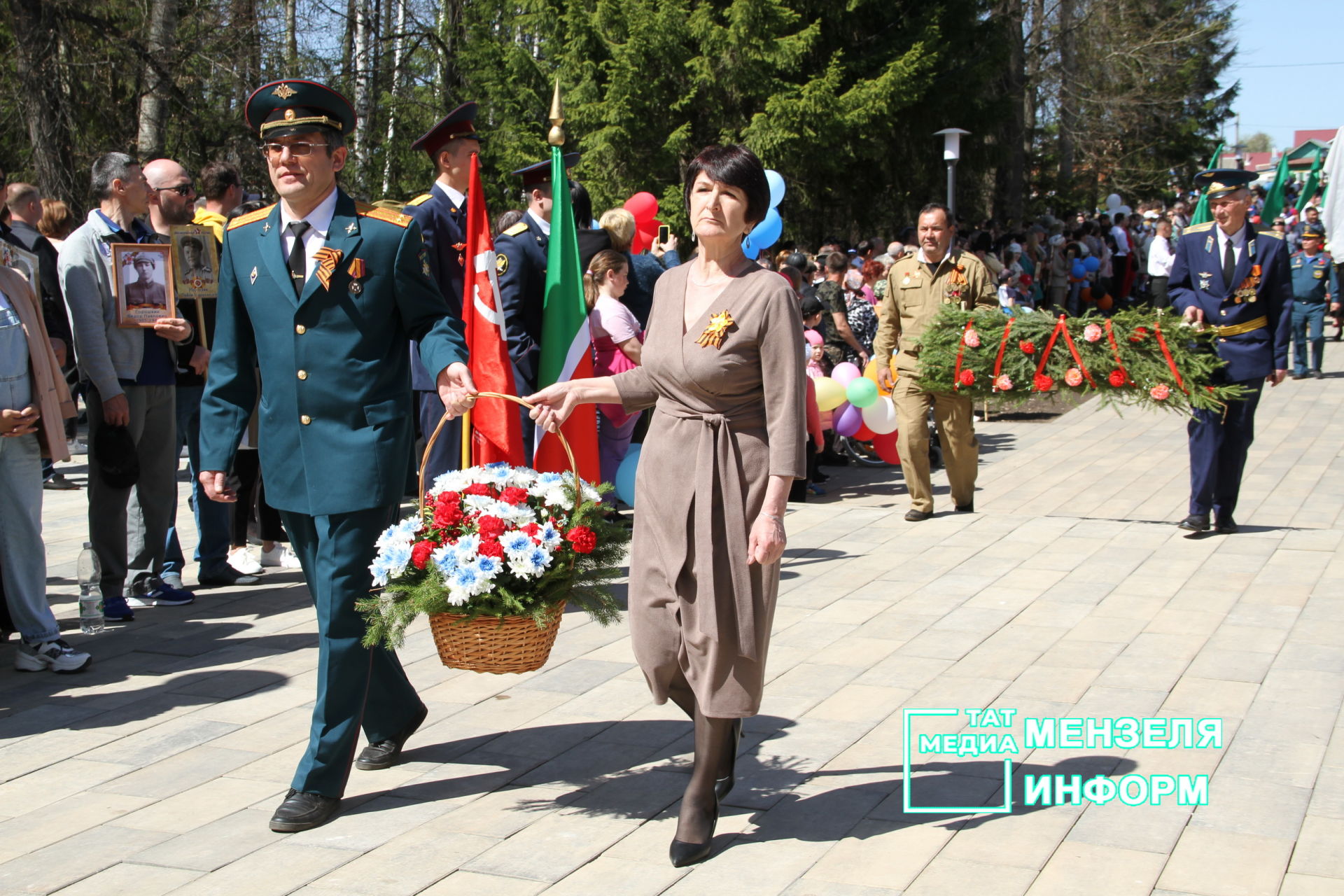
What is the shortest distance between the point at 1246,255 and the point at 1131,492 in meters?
2.70

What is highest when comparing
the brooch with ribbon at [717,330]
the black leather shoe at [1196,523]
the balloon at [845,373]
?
the brooch with ribbon at [717,330]

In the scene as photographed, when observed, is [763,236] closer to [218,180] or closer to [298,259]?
[218,180]

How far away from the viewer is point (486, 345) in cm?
595

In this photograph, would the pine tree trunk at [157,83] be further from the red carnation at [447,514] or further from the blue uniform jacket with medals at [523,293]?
the red carnation at [447,514]

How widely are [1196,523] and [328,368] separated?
5.90 metres

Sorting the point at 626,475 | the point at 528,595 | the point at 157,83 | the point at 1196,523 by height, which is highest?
the point at 157,83

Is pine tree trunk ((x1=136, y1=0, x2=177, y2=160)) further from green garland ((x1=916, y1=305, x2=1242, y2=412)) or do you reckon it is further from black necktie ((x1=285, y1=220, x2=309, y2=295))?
black necktie ((x1=285, y1=220, x2=309, y2=295))

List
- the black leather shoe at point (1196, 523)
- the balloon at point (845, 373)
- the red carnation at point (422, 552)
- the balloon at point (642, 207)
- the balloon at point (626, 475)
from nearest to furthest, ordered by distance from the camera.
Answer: the red carnation at point (422, 552) → the black leather shoe at point (1196, 523) → the balloon at point (626, 475) → the balloon at point (845, 373) → the balloon at point (642, 207)

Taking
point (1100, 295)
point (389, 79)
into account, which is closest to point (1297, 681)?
point (389, 79)

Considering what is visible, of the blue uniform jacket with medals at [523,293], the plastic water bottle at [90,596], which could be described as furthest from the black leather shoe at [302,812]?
the blue uniform jacket with medals at [523,293]

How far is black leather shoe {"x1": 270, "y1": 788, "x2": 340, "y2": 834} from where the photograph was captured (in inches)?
151

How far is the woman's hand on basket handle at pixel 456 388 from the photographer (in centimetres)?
387

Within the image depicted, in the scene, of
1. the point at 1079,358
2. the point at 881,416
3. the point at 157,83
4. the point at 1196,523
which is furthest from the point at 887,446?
the point at 157,83

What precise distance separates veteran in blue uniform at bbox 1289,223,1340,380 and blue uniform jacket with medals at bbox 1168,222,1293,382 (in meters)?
10.1
